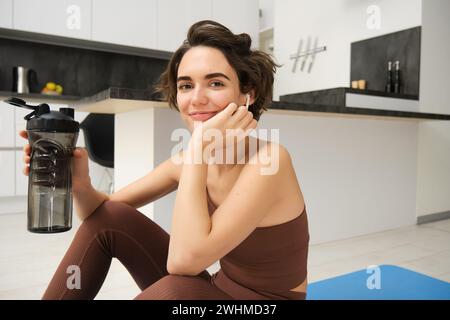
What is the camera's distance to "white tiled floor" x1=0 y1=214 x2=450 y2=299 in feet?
5.71

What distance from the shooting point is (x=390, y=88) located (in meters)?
A: 3.48

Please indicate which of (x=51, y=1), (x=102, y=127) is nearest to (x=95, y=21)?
(x=51, y=1)

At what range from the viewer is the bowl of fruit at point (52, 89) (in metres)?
A: 3.78

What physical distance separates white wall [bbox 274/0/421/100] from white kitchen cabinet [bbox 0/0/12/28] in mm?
2828

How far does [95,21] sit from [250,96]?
322 centimetres

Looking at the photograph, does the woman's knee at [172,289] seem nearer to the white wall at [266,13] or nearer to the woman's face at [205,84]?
the woman's face at [205,84]

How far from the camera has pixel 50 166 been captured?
0.94 m

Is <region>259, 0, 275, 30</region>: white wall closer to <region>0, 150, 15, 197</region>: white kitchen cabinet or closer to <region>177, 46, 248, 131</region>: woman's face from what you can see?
<region>0, 150, 15, 197</region>: white kitchen cabinet

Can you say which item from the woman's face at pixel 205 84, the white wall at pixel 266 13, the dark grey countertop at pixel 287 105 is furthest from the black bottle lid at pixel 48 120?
the white wall at pixel 266 13

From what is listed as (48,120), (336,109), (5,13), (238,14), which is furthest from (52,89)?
(48,120)

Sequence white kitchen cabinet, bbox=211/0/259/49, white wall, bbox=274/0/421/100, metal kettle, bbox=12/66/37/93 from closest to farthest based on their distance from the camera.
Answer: white wall, bbox=274/0/421/100 → metal kettle, bbox=12/66/37/93 → white kitchen cabinet, bbox=211/0/259/49

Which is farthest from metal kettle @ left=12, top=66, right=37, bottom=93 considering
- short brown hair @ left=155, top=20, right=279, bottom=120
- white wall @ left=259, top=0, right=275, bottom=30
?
short brown hair @ left=155, top=20, right=279, bottom=120

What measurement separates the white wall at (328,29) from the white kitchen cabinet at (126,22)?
A: 154 cm

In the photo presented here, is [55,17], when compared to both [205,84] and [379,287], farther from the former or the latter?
[379,287]
